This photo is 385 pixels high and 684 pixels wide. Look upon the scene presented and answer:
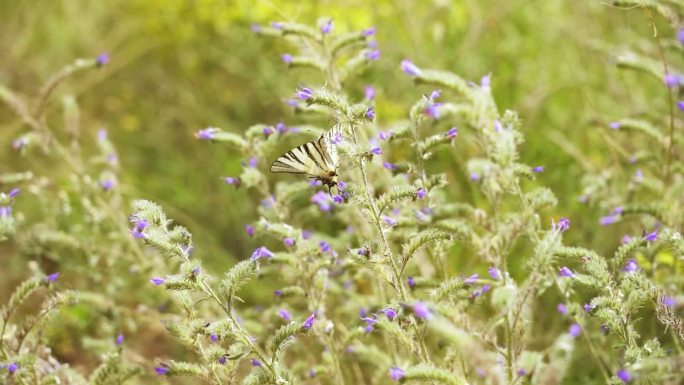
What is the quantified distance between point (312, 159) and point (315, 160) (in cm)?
1

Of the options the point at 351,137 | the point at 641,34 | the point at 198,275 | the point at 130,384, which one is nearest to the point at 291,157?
the point at 351,137

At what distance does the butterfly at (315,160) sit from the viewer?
257 centimetres

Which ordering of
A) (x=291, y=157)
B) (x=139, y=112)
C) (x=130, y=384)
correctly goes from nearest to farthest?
(x=291, y=157) < (x=130, y=384) < (x=139, y=112)

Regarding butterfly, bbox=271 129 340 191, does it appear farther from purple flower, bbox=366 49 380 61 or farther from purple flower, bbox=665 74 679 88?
purple flower, bbox=665 74 679 88

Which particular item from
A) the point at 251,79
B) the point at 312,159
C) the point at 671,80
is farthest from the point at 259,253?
the point at 251,79

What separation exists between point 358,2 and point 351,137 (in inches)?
178

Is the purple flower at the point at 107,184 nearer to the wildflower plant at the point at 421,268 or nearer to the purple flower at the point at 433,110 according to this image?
the wildflower plant at the point at 421,268

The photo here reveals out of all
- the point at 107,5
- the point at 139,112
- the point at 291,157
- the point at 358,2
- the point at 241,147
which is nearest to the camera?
the point at 291,157

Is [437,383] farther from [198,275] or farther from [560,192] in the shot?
[560,192]

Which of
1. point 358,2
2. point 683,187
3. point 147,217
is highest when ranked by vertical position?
point 358,2

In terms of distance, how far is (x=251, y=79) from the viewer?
6711 millimetres

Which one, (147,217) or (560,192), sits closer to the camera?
(147,217)

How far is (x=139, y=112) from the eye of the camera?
7.59 metres

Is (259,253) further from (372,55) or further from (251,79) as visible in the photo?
(251,79)
